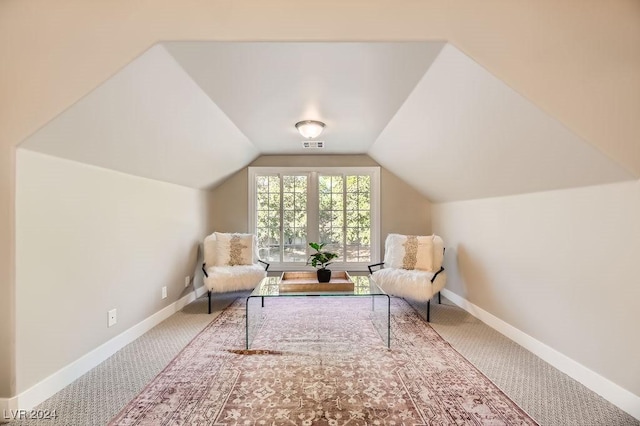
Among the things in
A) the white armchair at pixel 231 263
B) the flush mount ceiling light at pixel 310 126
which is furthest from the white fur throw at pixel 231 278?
the flush mount ceiling light at pixel 310 126

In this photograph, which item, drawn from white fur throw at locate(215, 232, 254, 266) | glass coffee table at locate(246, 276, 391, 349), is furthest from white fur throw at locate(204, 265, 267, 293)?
glass coffee table at locate(246, 276, 391, 349)

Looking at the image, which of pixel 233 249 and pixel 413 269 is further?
pixel 233 249

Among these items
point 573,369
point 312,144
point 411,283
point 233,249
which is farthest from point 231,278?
point 573,369

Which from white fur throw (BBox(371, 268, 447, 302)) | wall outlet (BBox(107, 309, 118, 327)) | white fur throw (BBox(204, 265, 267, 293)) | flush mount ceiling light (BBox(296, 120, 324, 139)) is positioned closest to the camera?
wall outlet (BBox(107, 309, 118, 327))

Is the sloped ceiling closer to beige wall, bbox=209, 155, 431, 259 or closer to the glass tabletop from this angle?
beige wall, bbox=209, 155, 431, 259

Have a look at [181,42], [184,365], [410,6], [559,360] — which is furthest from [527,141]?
[184,365]

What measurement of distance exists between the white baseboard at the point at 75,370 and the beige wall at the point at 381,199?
202cm

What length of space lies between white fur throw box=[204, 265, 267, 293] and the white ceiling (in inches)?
50.6

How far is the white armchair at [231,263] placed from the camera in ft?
13.1

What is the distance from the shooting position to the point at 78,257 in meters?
2.41

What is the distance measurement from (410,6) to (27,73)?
7.39 feet

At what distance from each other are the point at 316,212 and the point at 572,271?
3.54m

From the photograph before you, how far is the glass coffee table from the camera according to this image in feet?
10.0

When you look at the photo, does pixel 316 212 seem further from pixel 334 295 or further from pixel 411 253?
pixel 334 295
